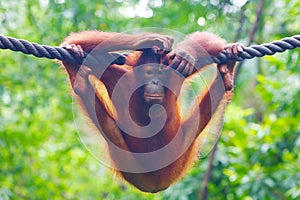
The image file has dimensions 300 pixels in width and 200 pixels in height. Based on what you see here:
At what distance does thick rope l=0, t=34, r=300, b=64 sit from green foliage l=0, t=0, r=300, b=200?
238 centimetres

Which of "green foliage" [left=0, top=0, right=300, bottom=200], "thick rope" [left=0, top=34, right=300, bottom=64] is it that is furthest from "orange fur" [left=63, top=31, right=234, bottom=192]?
"green foliage" [left=0, top=0, right=300, bottom=200]

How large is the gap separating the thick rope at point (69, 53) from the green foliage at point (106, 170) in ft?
7.81

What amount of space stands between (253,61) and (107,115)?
591 centimetres

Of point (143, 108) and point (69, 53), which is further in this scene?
point (143, 108)

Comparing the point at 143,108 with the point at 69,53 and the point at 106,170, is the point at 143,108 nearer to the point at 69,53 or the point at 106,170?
the point at 69,53

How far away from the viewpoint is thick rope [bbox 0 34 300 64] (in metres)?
4.02

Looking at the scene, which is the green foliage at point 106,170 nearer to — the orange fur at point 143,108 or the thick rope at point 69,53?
the orange fur at point 143,108

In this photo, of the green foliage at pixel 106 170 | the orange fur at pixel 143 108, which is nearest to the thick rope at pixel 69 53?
the orange fur at pixel 143 108

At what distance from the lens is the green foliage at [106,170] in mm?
7238

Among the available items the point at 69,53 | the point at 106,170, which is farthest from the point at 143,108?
the point at 106,170

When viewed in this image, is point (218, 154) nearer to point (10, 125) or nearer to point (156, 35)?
point (10, 125)

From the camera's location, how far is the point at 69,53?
429 cm

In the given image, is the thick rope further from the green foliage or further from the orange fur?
the green foliage

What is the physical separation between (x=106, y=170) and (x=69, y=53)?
332 centimetres
